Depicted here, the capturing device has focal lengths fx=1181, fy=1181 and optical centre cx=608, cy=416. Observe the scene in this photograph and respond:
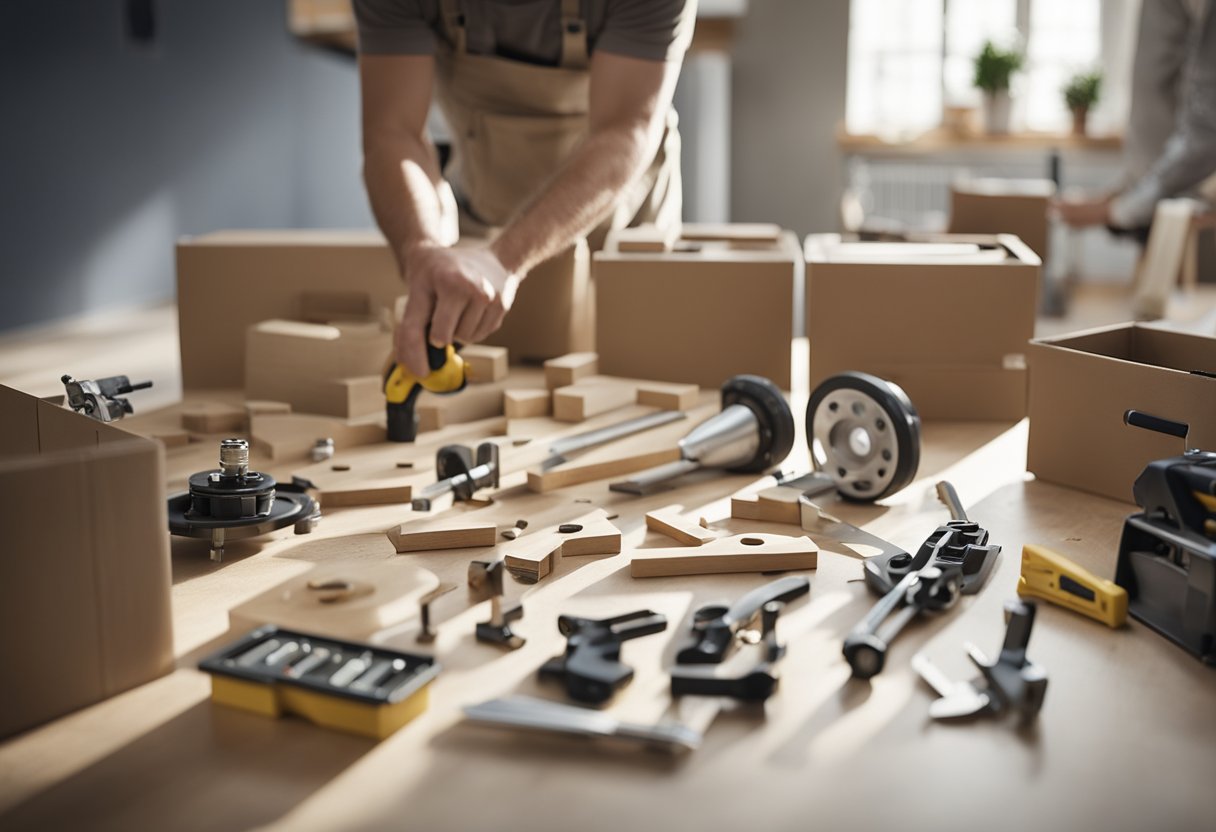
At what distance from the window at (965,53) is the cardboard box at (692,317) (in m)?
4.84

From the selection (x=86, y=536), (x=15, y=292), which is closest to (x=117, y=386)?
(x=86, y=536)

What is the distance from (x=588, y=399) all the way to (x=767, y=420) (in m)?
0.32

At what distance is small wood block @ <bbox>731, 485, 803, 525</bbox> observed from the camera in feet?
4.13

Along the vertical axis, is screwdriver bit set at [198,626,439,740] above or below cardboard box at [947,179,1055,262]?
below

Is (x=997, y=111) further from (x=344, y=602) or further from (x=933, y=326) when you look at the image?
(x=344, y=602)

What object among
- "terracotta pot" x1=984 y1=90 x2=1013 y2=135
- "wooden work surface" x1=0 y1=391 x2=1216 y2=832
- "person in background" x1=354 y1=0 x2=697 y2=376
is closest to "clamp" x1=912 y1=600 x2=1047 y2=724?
"wooden work surface" x1=0 y1=391 x2=1216 y2=832

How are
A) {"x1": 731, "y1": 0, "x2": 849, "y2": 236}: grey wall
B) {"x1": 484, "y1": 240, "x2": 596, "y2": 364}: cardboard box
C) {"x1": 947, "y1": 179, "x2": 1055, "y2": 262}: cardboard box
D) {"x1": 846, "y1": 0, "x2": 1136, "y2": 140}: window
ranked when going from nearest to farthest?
{"x1": 484, "y1": 240, "x2": 596, "y2": 364}: cardboard box < {"x1": 947, "y1": 179, "x2": 1055, "y2": 262}: cardboard box < {"x1": 846, "y1": 0, "x2": 1136, "y2": 140}: window < {"x1": 731, "y1": 0, "x2": 849, "y2": 236}: grey wall

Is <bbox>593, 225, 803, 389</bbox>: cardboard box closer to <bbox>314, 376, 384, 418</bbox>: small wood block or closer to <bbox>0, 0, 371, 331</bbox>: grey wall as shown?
<bbox>314, 376, 384, 418</bbox>: small wood block

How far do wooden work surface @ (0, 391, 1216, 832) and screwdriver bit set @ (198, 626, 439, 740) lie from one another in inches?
0.5

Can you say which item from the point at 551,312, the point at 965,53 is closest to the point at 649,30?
the point at 551,312

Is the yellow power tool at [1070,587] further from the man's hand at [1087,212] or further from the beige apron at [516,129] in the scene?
the man's hand at [1087,212]

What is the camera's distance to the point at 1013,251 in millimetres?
1829

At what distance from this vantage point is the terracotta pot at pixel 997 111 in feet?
20.0

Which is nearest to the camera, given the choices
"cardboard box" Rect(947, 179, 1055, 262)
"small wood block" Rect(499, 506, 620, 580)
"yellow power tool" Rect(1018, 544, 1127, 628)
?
"yellow power tool" Rect(1018, 544, 1127, 628)
